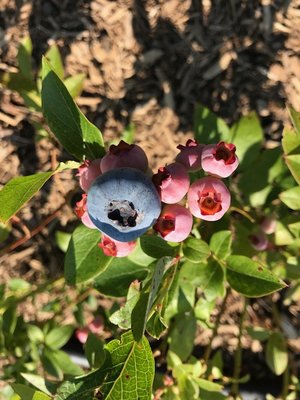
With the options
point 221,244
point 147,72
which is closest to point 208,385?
point 221,244

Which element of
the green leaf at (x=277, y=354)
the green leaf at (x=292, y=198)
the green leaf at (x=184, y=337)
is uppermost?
the green leaf at (x=292, y=198)

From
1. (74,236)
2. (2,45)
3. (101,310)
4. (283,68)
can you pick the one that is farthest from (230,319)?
(2,45)

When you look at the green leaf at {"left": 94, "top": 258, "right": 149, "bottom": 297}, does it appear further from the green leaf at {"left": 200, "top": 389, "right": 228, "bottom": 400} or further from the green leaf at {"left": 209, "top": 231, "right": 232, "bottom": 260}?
the green leaf at {"left": 200, "top": 389, "right": 228, "bottom": 400}

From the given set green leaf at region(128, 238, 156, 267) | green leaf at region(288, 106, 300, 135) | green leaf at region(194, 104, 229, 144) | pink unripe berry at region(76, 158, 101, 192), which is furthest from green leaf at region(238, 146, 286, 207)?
pink unripe berry at region(76, 158, 101, 192)

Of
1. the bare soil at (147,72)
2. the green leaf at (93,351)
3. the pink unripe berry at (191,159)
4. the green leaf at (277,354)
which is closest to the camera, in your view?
the pink unripe berry at (191,159)

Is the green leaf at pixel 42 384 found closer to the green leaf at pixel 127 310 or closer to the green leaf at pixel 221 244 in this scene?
the green leaf at pixel 127 310

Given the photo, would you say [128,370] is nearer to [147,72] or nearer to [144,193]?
[144,193]

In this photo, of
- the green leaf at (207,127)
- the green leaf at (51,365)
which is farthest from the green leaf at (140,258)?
the green leaf at (51,365)
